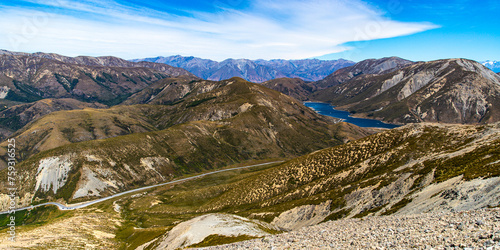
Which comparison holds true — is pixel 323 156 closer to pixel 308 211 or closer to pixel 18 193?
pixel 308 211

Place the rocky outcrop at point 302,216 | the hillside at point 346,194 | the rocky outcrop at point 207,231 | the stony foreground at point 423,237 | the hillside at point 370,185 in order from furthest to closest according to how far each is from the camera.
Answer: the rocky outcrop at point 302,216 → the rocky outcrop at point 207,231 → the hillside at point 370,185 → the hillside at point 346,194 → the stony foreground at point 423,237

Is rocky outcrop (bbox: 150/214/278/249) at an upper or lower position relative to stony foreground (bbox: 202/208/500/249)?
lower

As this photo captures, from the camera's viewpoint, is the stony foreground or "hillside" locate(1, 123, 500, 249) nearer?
the stony foreground

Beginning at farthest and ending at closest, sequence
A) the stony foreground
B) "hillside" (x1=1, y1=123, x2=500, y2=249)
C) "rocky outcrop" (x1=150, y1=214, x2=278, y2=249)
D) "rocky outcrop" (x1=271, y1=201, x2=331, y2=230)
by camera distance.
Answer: "rocky outcrop" (x1=271, y1=201, x2=331, y2=230) → "rocky outcrop" (x1=150, y1=214, x2=278, y2=249) → "hillside" (x1=1, y1=123, x2=500, y2=249) → the stony foreground

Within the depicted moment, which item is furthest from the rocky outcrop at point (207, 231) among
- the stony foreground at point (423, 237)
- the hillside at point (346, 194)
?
the stony foreground at point (423, 237)

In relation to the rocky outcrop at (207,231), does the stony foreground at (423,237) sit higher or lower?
higher

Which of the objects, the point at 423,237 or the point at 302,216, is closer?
the point at 423,237

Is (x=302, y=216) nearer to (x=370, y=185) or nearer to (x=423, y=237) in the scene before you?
(x=370, y=185)

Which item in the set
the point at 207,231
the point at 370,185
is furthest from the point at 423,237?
the point at 370,185

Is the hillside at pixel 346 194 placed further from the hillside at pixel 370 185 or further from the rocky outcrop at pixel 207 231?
the rocky outcrop at pixel 207 231

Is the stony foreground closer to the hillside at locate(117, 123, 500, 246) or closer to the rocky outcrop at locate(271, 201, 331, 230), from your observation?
the hillside at locate(117, 123, 500, 246)

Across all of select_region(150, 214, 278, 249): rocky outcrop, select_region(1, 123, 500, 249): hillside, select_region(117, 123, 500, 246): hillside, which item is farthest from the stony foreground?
select_region(150, 214, 278, 249): rocky outcrop
